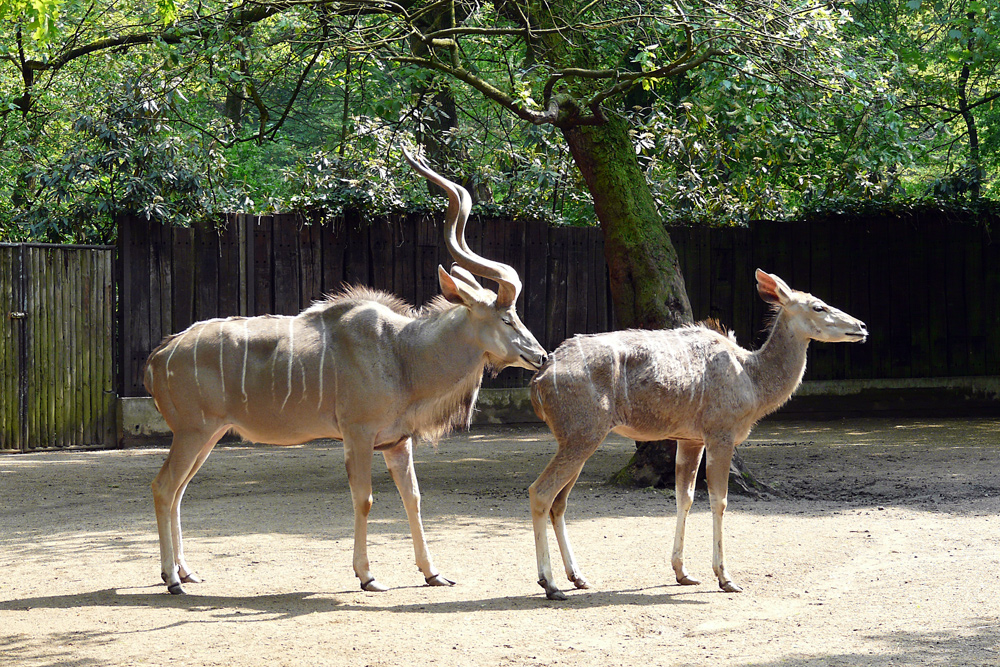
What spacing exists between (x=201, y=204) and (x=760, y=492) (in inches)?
303

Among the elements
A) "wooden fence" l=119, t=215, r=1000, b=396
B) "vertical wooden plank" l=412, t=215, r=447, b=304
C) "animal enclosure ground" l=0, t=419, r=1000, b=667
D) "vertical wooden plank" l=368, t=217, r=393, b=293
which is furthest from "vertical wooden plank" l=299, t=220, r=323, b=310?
"animal enclosure ground" l=0, t=419, r=1000, b=667

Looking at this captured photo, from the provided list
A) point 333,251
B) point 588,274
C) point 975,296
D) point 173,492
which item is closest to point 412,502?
point 173,492

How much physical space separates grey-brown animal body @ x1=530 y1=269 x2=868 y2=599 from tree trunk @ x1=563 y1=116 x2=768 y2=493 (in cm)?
254

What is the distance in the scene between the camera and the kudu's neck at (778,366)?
623cm

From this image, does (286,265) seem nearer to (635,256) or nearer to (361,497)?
(635,256)

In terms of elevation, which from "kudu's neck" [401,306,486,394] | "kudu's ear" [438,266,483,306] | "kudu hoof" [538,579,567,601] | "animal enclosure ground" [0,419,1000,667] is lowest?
"animal enclosure ground" [0,419,1000,667]

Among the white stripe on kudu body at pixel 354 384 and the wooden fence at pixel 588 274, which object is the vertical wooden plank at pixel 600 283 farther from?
the white stripe on kudu body at pixel 354 384

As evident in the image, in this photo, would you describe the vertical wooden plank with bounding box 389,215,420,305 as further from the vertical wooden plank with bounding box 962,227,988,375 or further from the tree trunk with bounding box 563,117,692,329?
the vertical wooden plank with bounding box 962,227,988,375

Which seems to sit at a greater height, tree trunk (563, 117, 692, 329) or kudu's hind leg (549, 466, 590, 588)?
tree trunk (563, 117, 692, 329)

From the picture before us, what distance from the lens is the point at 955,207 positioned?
14.2 m

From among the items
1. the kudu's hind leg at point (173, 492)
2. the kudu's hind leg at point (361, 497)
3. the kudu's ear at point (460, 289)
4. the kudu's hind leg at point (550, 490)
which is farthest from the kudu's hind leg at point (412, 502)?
the kudu's hind leg at point (173, 492)

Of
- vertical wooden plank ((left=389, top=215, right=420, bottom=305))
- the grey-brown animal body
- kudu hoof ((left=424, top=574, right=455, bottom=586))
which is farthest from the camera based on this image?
vertical wooden plank ((left=389, top=215, right=420, bottom=305))

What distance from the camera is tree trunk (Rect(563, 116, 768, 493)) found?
29.4 ft

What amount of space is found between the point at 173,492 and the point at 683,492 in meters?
2.96
